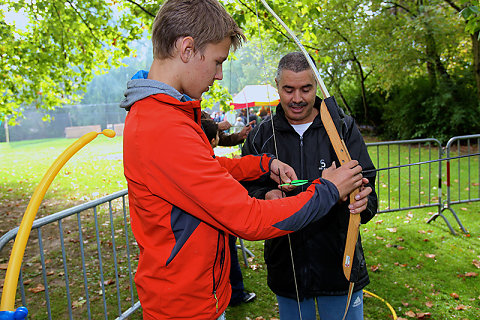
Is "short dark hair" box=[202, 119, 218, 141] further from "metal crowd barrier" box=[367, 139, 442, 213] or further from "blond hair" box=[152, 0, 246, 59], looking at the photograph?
"metal crowd barrier" box=[367, 139, 442, 213]

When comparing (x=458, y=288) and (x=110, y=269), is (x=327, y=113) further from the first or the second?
(x=110, y=269)

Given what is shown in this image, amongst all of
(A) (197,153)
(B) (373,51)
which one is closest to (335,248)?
(A) (197,153)

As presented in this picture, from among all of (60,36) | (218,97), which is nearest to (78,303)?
(218,97)

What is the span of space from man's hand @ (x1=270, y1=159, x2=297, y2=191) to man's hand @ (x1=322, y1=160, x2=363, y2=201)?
41 centimetres

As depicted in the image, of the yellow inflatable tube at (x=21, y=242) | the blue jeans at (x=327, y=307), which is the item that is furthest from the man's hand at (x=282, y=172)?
the yellow inflatable tube at (x=21, y=242)

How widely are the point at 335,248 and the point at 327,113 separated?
2.75 feet

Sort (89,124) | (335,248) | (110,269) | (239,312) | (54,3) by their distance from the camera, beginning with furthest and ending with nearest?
(89,124)
(54,3)
(110,269)
(239,312)
(335,248)

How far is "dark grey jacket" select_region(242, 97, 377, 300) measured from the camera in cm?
216

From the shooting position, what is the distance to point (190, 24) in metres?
1.36

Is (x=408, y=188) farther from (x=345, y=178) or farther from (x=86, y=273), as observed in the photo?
(x=345, y=178)

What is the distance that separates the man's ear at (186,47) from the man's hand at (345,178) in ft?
2.23

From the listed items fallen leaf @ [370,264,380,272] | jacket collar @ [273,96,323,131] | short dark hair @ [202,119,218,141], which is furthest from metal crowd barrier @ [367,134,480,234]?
jacket collar @ [273,96,323,131]

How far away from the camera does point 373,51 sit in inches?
607

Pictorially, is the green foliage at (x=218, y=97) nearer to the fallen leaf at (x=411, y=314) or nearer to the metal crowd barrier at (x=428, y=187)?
the metal crowd barrier at (x=428, y=187)
